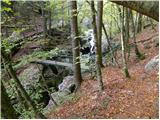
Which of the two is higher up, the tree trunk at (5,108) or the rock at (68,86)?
the tree trunk at (5,108)

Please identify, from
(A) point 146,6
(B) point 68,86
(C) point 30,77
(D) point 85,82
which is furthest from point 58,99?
(A) point 146,6

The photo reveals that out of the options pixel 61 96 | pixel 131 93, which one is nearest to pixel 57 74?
pixel 61 96

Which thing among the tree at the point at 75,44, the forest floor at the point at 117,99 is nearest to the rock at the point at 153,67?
the forest floor at the point at 117,99

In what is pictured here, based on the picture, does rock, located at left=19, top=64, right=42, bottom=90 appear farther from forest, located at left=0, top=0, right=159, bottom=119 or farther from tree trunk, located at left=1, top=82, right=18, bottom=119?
tree trunk, located at left=1, top=82, right=18, bottom=119

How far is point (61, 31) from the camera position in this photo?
27812 mm

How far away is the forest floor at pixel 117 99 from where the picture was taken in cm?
896

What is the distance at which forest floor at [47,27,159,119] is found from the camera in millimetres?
8961

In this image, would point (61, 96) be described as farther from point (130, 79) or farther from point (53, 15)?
point (53, 15)

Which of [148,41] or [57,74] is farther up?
[148,41]

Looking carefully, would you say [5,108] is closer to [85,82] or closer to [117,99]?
[117,99]

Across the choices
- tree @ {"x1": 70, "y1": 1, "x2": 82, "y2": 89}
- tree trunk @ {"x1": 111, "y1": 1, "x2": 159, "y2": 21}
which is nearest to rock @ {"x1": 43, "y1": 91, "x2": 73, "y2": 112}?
tree @ {"x1": 70, "y1": 1, "x2": 82, "y2": 89}

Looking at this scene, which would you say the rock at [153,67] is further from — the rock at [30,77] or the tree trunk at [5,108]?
the tree trunk at [5,108]

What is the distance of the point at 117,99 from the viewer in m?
10.2

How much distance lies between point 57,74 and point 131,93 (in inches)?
350
